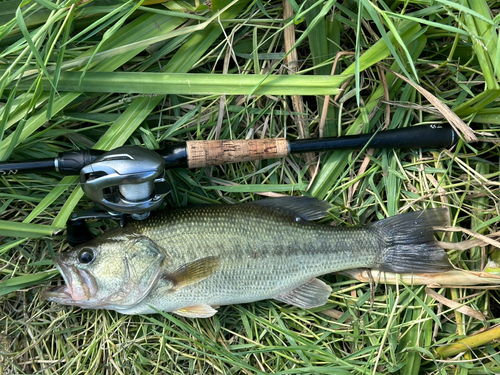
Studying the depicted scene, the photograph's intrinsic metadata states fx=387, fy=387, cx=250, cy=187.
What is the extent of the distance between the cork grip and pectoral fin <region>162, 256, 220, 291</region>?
61cm

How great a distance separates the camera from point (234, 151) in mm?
2504

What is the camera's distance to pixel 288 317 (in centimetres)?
271

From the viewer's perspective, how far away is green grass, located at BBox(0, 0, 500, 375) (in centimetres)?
250

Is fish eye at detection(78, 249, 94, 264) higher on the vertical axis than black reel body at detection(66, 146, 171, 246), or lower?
lower

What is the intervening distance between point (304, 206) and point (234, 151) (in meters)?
0.62

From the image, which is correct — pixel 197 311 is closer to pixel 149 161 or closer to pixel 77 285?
pixel 77 285

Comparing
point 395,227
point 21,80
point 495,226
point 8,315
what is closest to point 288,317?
point 395,227

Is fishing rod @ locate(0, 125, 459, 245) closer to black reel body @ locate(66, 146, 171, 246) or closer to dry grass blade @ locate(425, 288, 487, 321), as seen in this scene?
black reel body @ locate(66, 146, 171, 246)

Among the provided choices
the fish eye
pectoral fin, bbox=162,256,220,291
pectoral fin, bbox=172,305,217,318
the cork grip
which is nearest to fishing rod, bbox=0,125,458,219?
the cork grip

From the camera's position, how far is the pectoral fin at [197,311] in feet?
8.18

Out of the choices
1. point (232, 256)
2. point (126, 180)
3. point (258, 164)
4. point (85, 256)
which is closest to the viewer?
point (126, 180)

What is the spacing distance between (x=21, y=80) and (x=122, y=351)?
1.91m

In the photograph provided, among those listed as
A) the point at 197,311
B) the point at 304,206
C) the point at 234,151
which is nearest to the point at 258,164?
the point at 234,151

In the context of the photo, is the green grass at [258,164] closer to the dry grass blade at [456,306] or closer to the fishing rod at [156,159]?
the dry grass blade at [456,306]
